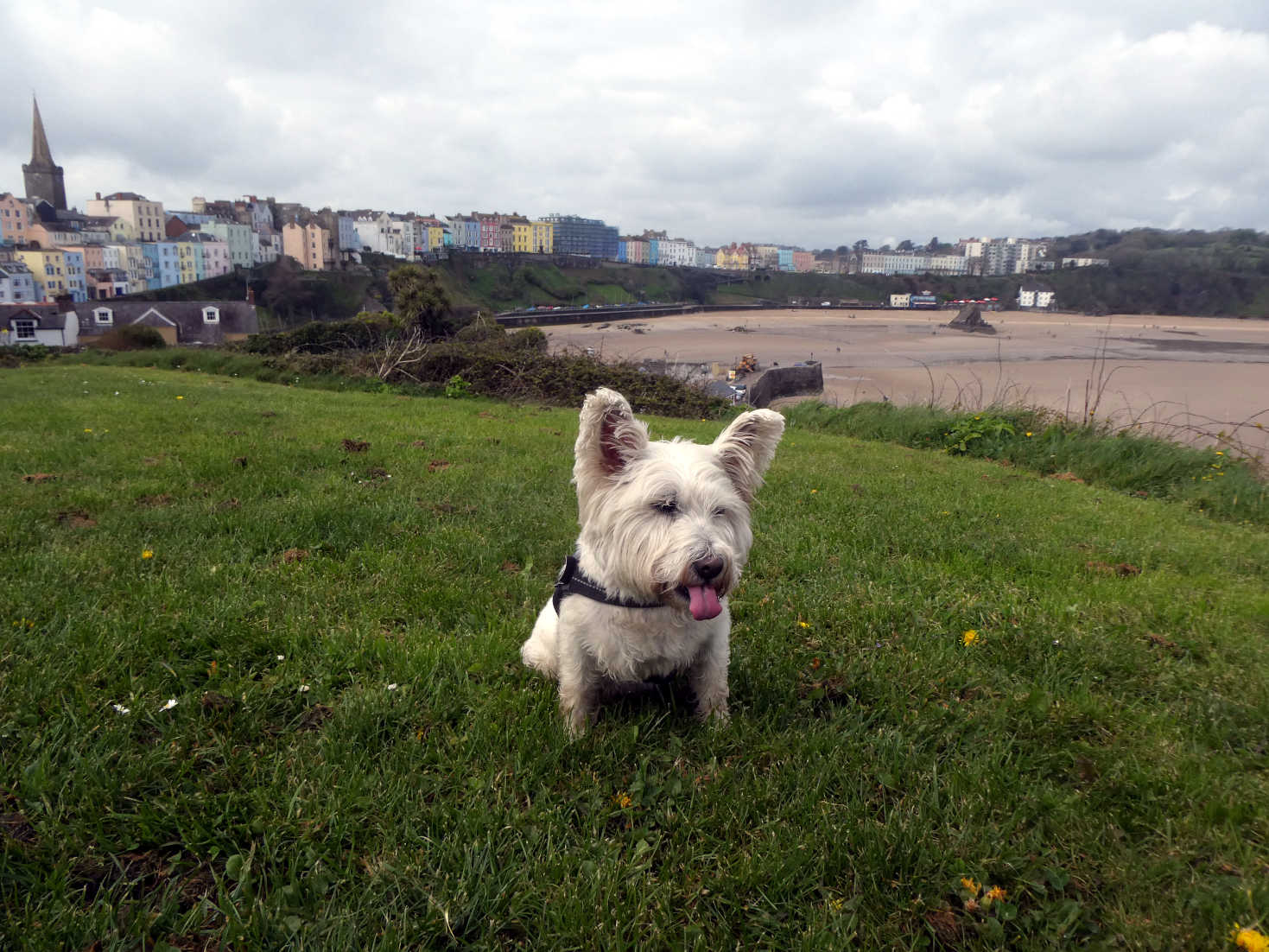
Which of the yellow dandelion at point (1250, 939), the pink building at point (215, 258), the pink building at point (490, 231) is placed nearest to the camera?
the yellow dandelion at point (1250, 939)

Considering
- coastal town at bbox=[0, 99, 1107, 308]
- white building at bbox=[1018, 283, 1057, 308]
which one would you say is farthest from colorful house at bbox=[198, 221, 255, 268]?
white building at bbox=[1018, 283, 1057, 308]

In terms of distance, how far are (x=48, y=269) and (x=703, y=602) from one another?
117 m

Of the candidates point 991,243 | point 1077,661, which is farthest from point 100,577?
point 991,243

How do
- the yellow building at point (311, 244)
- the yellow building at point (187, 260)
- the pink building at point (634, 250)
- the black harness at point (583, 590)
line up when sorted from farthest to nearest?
the pink building at point (634, 250) → the yellow building at point (311, 244) → the yellow building at point (187, 260) → the black harness at point (583, 590)

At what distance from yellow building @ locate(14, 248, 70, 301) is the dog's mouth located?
110008mm

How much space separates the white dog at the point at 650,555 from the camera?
2.79 meters

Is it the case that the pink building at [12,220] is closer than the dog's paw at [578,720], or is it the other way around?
the dog's paw at [578,720]

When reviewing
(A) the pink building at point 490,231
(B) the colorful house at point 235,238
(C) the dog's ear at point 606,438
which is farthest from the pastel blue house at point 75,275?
(C) the dog's ear at point 606,438

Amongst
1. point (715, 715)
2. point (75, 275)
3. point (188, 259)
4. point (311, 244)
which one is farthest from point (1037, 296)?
point (75, 275)

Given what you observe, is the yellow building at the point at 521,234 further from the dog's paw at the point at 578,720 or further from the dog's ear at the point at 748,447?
the dog's paw at the point at 578,720

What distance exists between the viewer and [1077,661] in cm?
394

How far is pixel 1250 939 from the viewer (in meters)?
2.07

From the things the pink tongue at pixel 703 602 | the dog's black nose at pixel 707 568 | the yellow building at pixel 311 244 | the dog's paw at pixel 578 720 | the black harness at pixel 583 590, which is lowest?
the dog's paw at pixel 578 720

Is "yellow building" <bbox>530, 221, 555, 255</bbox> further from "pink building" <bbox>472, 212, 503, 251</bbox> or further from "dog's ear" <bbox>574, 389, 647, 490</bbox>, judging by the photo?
"dog's ear" <bbox>574, 389, 647, 490</bbox>
